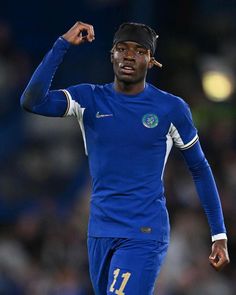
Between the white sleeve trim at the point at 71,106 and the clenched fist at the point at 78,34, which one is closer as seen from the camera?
the clenched fist at the point at 78,34

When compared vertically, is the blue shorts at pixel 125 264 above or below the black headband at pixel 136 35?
below

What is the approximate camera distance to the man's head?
6332mm

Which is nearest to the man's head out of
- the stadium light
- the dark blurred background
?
the dark blurred background

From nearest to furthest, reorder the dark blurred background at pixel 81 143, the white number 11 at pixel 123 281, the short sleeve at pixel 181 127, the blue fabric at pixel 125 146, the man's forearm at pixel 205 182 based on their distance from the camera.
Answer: the white number 11 at pixel 123 281 < the blue fabric at pixel 125 146 < the short sleeve at pixel 181 127 < the man's forearm at pixel 205 182 < the dark blurred background at pixel 81 143

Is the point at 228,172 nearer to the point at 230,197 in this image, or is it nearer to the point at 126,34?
the point at 230,197

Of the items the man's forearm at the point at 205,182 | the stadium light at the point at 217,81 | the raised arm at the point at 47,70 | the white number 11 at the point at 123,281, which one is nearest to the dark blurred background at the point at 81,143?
the stadium light at the point at 217,81

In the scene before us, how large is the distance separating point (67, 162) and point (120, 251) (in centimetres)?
665

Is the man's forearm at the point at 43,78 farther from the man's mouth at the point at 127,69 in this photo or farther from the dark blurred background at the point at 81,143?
the dark blurred background at the point at 81,143

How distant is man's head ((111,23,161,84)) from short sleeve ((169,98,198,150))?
0.96 feet

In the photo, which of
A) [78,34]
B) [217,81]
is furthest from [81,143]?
[78,34]

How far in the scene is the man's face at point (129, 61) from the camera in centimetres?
633

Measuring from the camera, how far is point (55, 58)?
6.18 m

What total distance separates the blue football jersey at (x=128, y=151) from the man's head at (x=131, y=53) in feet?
0.49

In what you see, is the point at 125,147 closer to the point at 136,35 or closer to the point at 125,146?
the point at 125,146
